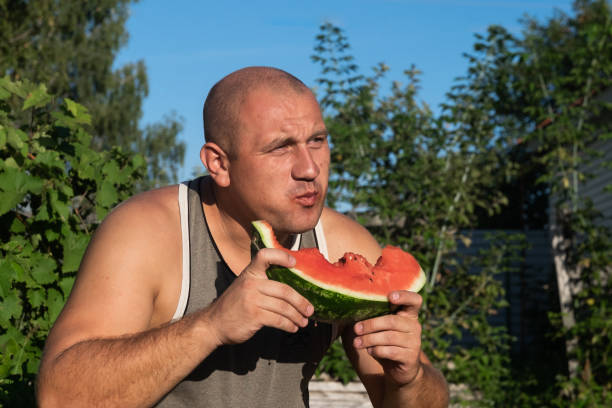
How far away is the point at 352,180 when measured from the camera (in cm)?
709

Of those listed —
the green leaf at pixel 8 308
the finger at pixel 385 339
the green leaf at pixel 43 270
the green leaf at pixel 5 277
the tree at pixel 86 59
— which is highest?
the tree at pixel 86 59

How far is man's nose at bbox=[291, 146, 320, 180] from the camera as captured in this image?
7.40ft

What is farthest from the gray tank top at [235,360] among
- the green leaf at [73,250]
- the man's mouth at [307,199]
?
the green leaf at [73,250]

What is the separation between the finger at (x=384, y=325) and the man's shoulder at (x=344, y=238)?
2.10 feet

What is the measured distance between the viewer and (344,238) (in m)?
2.76

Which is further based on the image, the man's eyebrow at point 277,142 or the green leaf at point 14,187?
the green leaf at point 14,187

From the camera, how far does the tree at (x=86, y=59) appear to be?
68.6 feet

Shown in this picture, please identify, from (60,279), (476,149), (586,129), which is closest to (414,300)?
(60,279)

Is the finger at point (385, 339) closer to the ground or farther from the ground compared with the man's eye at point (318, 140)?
closer to the ground

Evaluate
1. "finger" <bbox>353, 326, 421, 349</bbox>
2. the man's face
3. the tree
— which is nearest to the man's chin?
the man's face

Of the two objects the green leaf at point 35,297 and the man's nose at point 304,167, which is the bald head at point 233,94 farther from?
the green leaf at point 35,297

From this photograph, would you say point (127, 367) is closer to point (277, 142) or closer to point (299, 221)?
point (299, 221)

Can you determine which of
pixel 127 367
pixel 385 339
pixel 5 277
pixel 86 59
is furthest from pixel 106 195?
pixel 86 59

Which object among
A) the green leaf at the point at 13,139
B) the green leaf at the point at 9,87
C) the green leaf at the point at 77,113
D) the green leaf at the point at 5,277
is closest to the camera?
the green leaf at the point at 5,277
